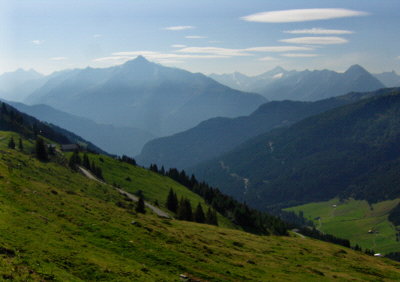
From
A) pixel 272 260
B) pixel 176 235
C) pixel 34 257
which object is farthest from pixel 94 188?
pixel 34 257

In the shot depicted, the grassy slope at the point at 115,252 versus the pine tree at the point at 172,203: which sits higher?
the grassy slope at the point at 115,252

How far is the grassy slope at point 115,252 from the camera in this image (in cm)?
2736

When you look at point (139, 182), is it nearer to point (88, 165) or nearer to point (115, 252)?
point (88, 165)

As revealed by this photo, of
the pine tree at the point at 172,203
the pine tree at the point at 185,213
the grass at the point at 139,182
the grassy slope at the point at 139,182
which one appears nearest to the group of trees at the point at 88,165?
the grass at the point at 139,182

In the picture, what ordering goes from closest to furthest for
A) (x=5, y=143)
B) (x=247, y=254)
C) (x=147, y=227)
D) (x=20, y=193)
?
(x=20, y=193) < (x=147, y=227) < (x=247, y=254) < (x=5, y=143)

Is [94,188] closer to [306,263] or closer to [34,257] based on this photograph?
[306,263]

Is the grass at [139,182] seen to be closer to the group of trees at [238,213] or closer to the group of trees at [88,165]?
the group of trees at [88,165]

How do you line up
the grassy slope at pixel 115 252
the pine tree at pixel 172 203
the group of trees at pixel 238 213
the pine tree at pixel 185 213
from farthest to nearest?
the group of trees at pixel 238 213 → the pine tree at pixel 172 203 → the pine tree at pixel 185 213 → the grassy slope at pixel 115 252

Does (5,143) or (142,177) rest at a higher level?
(5,143)

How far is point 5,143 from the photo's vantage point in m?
129

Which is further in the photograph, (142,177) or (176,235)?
(142,177)

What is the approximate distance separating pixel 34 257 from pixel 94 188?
61977mm

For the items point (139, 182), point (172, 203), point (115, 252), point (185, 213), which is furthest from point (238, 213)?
point (115, 252)

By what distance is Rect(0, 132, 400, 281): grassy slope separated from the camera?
27359mm
